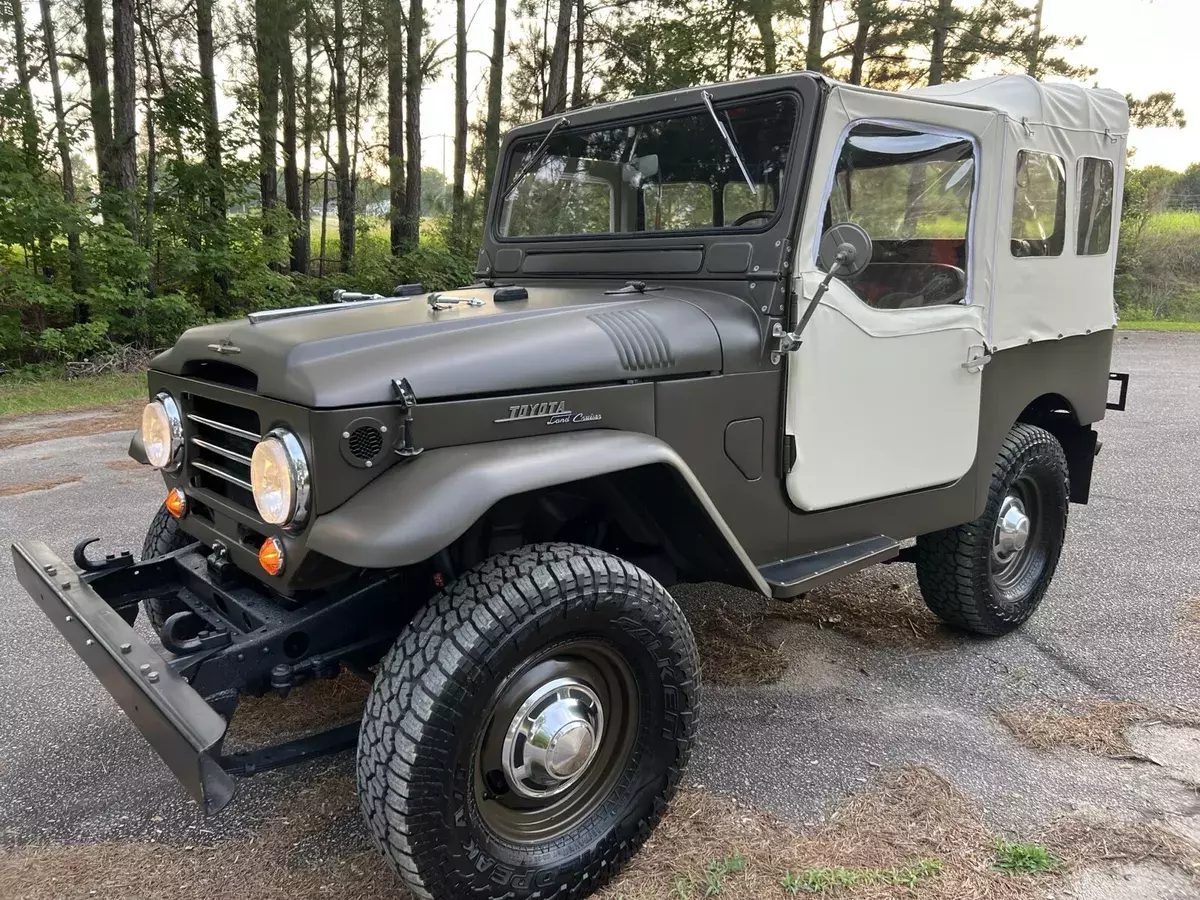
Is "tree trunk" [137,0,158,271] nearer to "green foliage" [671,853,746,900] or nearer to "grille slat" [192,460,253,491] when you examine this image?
"grille slat" [192,460,253,491]

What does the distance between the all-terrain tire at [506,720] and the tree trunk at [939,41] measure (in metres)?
14.2

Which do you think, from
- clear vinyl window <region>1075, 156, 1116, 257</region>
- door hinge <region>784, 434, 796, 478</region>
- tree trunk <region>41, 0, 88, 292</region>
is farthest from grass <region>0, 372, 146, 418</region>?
clear vinyl window <region>1075, 156, 1116, 257</region>

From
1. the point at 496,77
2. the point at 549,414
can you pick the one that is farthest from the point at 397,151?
the point at 549,414

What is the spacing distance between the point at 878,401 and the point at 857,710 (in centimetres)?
114

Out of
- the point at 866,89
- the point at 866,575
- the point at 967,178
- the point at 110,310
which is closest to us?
the point at 866,89

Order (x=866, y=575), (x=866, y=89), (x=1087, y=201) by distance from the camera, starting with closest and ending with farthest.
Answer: (x=866, y=89), (x=1087, y=201), (x=866, y=575)

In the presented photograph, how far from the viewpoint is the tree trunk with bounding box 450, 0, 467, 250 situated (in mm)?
17047

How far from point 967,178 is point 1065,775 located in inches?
81.7

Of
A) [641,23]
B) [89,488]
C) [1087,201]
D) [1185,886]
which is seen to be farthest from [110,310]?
[1185,886]

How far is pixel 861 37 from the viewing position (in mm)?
13766

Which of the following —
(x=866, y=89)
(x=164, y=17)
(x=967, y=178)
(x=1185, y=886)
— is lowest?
(x=1185, y=886)

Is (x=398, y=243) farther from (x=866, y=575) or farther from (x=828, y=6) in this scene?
(x=866, y=575)

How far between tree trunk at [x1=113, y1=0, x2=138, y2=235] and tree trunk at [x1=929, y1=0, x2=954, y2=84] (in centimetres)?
1160

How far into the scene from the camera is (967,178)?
3201mm
